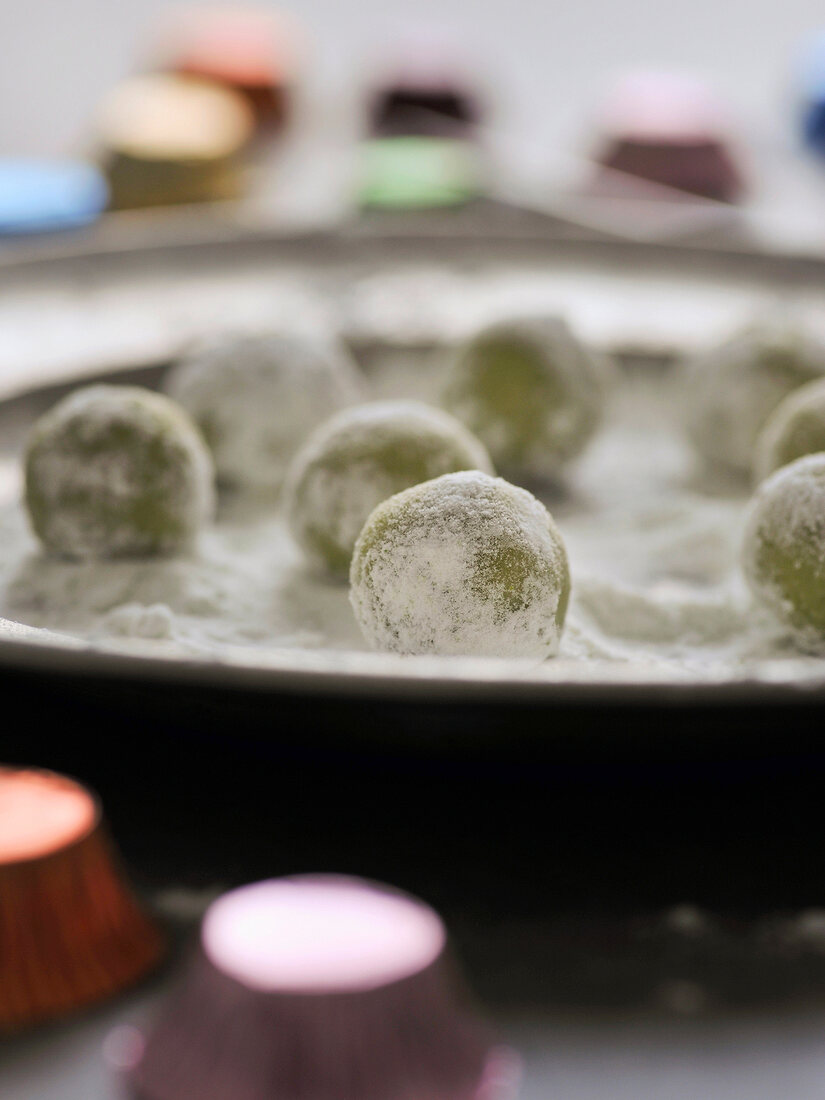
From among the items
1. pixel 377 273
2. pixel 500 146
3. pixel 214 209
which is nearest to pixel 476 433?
pixel 377 273

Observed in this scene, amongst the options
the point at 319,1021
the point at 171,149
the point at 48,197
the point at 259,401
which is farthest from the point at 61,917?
the point at 171,149

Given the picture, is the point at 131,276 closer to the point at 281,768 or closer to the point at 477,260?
the point at 477,260

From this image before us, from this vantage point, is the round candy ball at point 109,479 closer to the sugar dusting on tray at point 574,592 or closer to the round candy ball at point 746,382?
the sugar dusting on tray at point 574,592

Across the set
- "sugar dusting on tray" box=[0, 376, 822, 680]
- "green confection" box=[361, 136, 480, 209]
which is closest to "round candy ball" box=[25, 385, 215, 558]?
"sugar dusting on tray" box=[0, 376, 822, 680]

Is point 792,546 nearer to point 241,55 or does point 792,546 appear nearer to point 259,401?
point 259,401

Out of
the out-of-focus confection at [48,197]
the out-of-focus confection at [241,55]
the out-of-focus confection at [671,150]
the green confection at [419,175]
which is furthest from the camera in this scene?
the out-of-focus confection at [241,55]

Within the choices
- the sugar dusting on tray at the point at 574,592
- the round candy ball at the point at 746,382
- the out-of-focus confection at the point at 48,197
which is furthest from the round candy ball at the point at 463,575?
the out-of-focus confection at the point at 48,197
